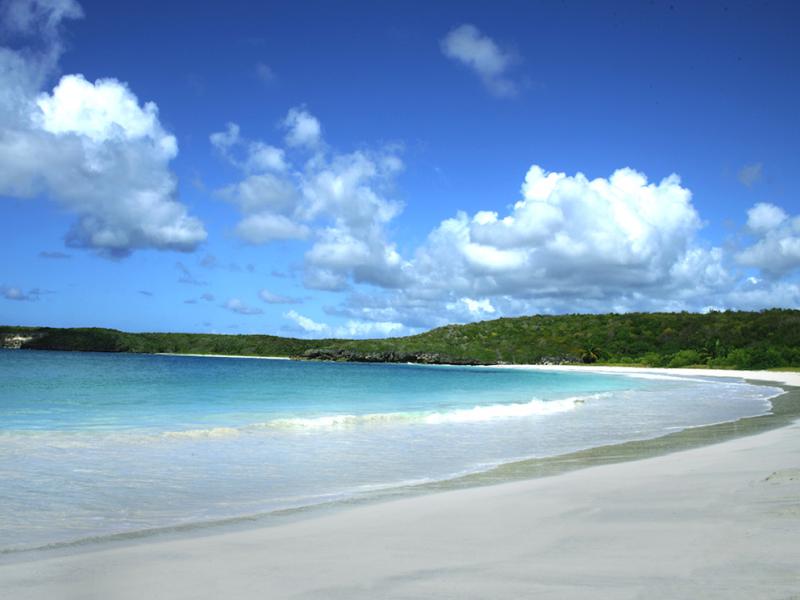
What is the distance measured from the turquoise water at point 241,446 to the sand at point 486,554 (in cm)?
159

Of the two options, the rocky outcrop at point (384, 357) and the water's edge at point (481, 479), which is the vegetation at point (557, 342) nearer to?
the rocky outcrop at point (384, 357)

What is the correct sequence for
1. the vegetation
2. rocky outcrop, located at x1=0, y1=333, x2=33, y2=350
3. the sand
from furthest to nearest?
1. rocky outcrop, located at x1=0, y1=333, x2=33, y2=350
2. the vegetation
3. the sand

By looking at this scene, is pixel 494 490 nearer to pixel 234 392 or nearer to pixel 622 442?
pixel 622 442

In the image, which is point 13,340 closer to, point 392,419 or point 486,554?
point 392,419

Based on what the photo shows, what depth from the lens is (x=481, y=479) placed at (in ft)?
36.8

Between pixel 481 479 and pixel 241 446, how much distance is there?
22.9 feet

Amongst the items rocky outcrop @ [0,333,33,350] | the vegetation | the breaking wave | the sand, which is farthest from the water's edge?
rocky outcrop @ [0,333,33,350]

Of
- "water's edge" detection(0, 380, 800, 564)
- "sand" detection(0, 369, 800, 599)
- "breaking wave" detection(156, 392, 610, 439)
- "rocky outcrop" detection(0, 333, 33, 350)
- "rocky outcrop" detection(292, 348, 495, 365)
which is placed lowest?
"breaking wave" detection(156, 392, 610, 439)

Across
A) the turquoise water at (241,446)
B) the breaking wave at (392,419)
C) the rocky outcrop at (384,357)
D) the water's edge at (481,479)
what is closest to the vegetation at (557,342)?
the rocky outcrop at (384,357)

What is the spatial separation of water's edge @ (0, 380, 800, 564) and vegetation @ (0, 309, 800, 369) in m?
65.3

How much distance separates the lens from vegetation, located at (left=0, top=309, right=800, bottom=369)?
99.6m

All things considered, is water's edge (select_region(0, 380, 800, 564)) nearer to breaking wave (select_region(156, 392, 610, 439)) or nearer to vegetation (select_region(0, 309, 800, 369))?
breaking wave (select_region(156, 392, 610, 439))

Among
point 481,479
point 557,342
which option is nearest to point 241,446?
point 481,479

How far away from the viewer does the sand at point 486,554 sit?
5035mm
